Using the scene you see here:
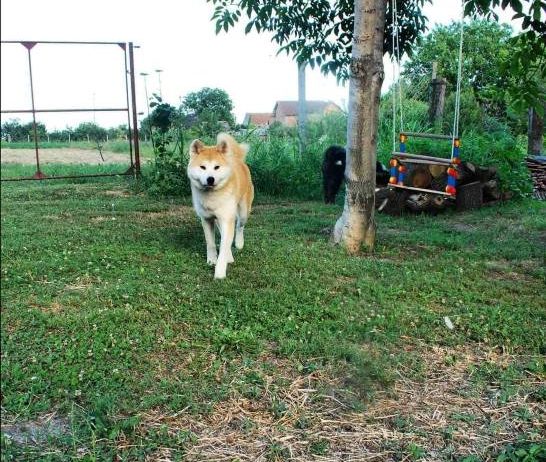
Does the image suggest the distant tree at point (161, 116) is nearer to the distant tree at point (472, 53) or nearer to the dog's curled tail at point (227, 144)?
the dog's curled tail at point (227, 144)

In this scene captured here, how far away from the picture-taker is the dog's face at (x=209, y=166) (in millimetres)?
4836

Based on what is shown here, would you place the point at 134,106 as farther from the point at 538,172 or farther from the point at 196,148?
the point at 538,172

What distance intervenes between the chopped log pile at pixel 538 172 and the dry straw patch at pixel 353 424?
764 cm

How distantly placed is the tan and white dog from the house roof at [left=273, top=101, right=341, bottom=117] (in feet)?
24.4

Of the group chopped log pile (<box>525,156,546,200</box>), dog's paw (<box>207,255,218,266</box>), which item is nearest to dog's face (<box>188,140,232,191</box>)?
dog's paw (<box>207,255,218,266</box>)

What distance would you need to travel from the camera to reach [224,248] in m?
4.81

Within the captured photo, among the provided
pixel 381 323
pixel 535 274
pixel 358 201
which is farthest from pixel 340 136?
pixel 381 323

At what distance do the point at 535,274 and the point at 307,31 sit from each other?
12.8 feet

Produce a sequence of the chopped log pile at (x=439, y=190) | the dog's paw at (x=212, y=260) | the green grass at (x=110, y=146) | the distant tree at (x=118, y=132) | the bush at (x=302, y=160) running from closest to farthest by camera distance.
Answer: the dog's paw at (x=212, y=260) → the chopped log pile at (x=439, y=190) → the bush at (x=302, y=160) → the distant tree at (x=118, y=132) → the green grass at (x=110, y=146)

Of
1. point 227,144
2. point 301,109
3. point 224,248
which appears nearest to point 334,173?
point 301,109

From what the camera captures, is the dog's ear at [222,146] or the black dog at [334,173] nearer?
the dog's ear at [222,146]

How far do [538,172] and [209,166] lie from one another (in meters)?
7.34

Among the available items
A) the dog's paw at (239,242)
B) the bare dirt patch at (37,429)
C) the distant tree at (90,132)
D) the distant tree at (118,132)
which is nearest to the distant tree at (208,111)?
the distant tree at (118,132)

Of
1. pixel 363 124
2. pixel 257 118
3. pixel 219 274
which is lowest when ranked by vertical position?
pixel 219 274
